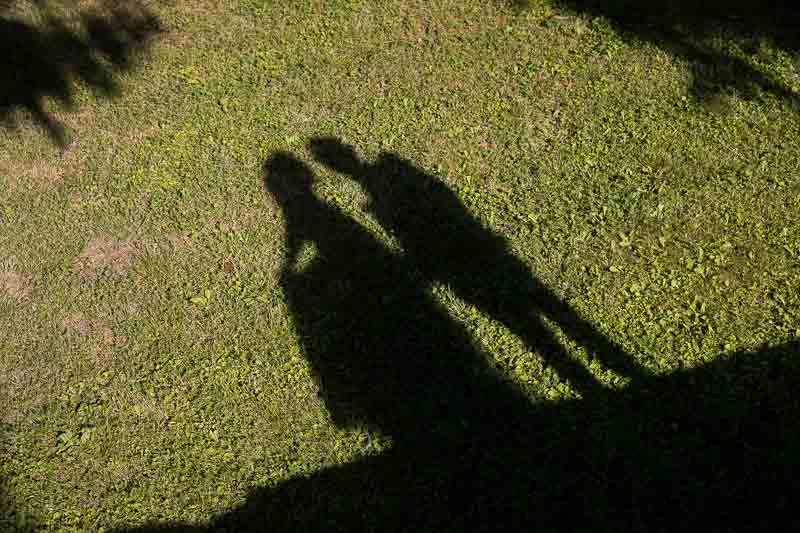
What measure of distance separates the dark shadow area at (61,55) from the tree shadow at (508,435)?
5.13 metres

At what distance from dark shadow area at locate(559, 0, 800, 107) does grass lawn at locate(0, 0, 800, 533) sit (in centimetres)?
4

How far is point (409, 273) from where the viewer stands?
680cm

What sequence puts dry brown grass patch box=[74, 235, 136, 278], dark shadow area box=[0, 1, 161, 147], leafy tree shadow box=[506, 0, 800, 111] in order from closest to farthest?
1. dry brown grass patch box=[74, 235, 136, 278]
2. leafy tree shadow box=[506, 0, 800, 111]
3. dark shadow area box=[0, 1, 161, 147]

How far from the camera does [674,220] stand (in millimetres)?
6926

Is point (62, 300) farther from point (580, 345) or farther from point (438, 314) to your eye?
point (580, 345)

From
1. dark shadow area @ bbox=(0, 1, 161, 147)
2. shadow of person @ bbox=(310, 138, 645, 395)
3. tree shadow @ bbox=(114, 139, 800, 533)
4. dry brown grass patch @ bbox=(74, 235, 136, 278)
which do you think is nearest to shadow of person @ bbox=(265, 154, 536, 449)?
tree shadow @ bbox=(114, 139, 800, 533)

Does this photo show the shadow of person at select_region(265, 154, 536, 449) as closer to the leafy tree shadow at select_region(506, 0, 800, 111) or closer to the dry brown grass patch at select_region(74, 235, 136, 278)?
the dry brown grass patch at select_region(74, 235, 136, 278)

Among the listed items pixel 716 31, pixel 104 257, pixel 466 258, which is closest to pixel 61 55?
pixel 104 257

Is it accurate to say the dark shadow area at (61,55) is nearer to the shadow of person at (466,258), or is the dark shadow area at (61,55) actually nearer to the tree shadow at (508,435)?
the shadow of person at (466,258)

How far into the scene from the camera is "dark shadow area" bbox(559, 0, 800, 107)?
8172mm

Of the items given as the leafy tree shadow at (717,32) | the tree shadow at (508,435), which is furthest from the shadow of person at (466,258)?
the leafy tree shadow at (717,32)

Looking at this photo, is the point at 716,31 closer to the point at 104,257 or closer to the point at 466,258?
the point at 466,258

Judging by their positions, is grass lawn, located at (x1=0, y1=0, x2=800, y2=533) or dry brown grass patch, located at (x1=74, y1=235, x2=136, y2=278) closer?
grass lawn, located at (x1=0, y1=0, x2=800, y2=533)

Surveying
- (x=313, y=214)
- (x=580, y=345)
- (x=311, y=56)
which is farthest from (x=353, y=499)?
(x=311, y=56)
